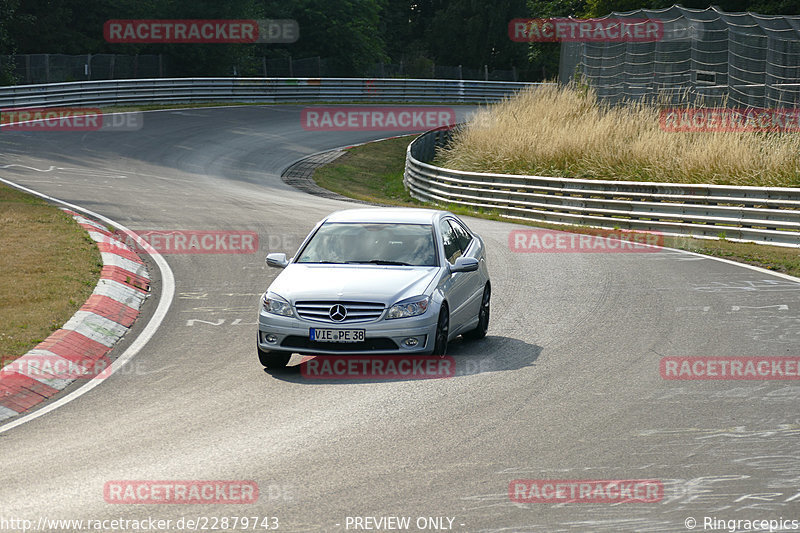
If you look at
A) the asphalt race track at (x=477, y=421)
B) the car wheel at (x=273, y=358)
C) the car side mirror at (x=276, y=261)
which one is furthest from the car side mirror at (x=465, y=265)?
the car wheel at (x=273, y=358)

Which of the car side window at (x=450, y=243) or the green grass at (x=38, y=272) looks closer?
the car side window at (x=450, y=243)

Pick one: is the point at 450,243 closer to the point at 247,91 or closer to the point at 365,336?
the point at 365,336

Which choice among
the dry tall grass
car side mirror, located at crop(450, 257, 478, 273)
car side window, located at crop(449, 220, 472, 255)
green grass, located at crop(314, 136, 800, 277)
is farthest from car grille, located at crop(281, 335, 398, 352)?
the dry tall grass

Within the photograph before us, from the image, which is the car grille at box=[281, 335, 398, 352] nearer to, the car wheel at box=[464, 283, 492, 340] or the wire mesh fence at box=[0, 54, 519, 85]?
the car wheel at box=[464, 283, 492, 340]

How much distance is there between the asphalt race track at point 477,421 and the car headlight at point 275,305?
636 millimetres

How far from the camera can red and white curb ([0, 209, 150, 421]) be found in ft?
31.6

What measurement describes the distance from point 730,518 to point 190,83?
47025 millimetres

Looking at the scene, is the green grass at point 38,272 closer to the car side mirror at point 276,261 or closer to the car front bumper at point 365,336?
the car side mirror at point 276,261

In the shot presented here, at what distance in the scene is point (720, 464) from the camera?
700 cm

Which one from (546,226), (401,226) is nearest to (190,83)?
(546,226)

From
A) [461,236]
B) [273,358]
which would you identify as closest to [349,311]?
[273,358]

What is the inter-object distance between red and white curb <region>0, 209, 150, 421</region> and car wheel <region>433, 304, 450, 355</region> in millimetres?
3469

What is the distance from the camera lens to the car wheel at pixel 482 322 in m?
11.7

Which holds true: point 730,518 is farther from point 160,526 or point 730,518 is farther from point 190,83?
point 190,83
